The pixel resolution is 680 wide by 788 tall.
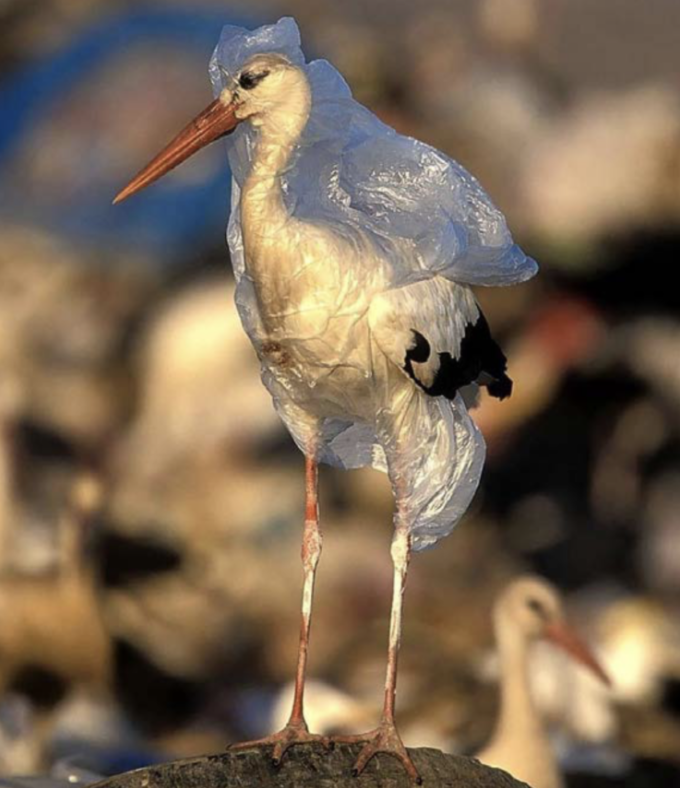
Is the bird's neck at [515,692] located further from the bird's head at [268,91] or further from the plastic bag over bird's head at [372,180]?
the bird's head at [268,91]

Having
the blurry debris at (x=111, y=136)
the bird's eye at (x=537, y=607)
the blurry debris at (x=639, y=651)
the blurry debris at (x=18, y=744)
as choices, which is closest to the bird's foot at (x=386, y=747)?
the blurry debris at (x=18, y=744)

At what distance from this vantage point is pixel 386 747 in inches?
227

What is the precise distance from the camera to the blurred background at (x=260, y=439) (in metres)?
12.2

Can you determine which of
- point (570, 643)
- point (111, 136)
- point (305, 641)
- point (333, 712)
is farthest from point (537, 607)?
point (111, 136)

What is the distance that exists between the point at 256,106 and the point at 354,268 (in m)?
0.42

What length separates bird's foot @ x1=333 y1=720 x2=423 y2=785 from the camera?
5.71m

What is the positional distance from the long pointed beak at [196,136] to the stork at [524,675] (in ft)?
10.1

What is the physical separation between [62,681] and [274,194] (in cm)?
676

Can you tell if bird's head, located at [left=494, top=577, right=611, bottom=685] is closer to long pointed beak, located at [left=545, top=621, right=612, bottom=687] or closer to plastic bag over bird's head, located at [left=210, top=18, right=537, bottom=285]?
long pointed beak, located at [left=545, top=621, right=612, bottom=687]

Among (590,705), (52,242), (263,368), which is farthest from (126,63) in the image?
(263,368)

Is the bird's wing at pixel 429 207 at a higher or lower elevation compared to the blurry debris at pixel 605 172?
higher

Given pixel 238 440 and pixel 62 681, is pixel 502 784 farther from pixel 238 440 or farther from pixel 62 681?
pixel 238 440

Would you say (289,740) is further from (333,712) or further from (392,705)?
(333,712)

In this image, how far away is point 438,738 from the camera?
11.0m
